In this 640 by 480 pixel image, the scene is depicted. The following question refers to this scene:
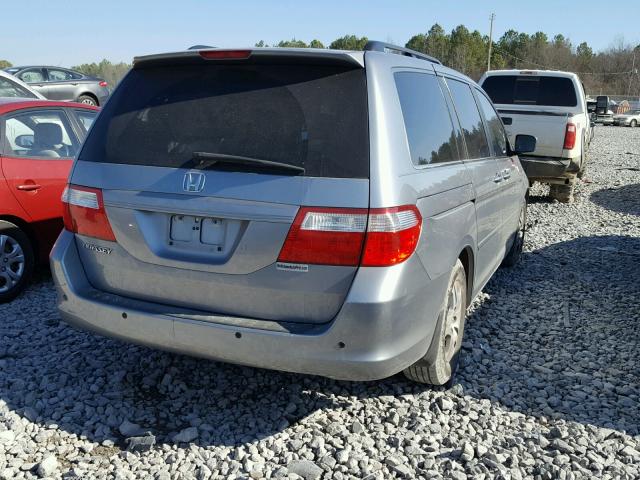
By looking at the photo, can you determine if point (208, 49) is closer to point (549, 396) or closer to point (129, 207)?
point (129, 207)

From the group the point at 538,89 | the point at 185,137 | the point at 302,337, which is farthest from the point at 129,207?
the point at 538,89

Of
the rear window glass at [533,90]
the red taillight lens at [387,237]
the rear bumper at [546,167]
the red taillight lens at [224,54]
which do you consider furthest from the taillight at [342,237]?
the rear window glass at [533,90]

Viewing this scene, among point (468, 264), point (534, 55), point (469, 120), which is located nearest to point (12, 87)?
point (469, 120)

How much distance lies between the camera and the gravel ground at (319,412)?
2902mm

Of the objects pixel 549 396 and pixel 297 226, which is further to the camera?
pixel 549 396

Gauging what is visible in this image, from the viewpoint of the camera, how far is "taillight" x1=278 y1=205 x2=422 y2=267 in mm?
2633

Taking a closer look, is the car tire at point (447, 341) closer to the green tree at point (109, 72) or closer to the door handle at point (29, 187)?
the door handle at point (29, 187)

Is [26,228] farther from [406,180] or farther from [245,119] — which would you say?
[406,180]

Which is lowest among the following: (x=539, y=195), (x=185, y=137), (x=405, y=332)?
(x=539, y=195)

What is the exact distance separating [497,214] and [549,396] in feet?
4.73

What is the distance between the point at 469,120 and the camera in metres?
4.21

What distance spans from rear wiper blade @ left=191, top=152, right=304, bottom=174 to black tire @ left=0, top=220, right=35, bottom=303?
286 cm

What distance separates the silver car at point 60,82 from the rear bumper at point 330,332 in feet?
52.4

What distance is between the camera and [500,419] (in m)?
3.36
